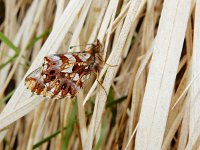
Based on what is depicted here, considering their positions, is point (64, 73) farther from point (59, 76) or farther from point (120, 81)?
point (120, 81)

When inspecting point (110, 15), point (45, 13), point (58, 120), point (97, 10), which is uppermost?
point (45, 13)

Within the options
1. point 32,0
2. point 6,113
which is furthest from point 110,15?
point 32,0

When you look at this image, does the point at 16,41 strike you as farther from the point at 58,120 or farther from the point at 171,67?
the point at 171,67

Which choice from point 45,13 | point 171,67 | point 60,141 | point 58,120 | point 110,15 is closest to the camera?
point 171,67

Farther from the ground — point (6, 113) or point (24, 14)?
point (24, 14)

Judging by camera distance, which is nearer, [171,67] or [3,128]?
[171,67]
